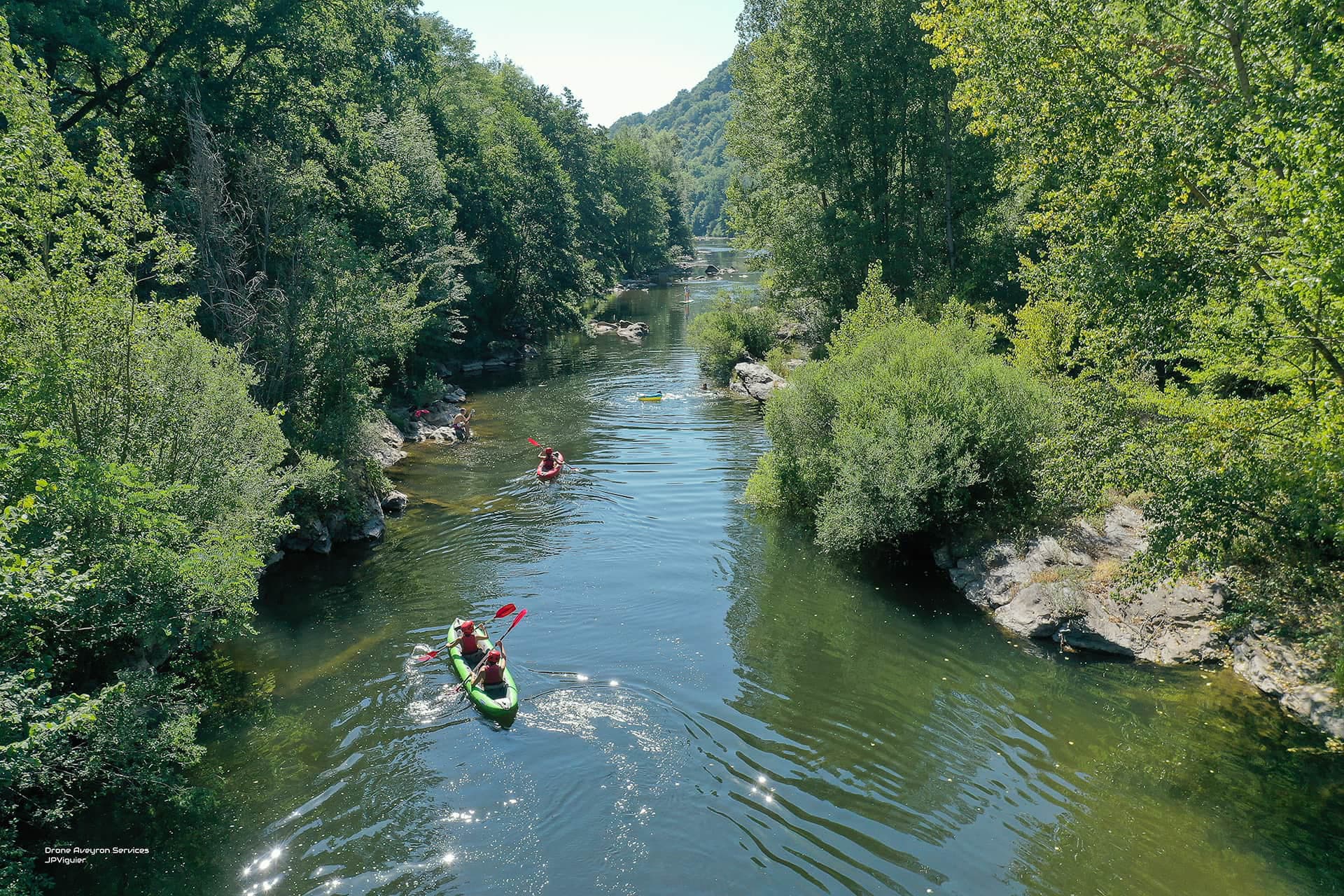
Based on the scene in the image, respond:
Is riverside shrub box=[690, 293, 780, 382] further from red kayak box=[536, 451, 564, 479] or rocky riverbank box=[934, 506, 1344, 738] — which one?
rocky riverbank box=[934, 506, 1344, 738]

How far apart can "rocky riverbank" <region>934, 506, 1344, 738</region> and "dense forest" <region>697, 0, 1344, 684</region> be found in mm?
535

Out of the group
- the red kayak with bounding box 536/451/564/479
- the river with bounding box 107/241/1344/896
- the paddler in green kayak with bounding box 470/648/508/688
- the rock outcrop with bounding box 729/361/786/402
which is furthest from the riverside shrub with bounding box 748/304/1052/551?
the rock outcrop with bounding box 729/361/786/402

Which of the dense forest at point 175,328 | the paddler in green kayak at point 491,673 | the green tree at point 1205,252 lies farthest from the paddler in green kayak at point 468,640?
the green tree at point 1205,252

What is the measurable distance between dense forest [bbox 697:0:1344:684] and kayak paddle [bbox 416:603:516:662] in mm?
7557

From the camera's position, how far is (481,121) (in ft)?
168

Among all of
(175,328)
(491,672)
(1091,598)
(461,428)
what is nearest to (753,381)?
(461,428)

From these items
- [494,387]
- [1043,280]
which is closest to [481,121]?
[494,387]

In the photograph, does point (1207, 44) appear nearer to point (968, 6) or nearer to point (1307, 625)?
point (968, 6)

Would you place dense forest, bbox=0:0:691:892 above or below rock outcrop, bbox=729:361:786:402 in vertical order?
above

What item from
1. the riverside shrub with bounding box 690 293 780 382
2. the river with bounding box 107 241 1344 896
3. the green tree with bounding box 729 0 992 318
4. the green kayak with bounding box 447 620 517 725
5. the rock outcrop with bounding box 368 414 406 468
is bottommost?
the river with bounding box 107 241 1344 896

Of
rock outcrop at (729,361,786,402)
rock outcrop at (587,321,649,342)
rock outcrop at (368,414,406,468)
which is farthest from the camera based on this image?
rock outcrop at (587,321,649,342)

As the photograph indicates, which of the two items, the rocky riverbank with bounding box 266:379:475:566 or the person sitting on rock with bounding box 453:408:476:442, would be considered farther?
the person sitting on rock with bounding box 453:408:476:442

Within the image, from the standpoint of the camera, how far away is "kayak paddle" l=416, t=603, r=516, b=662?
576 inches

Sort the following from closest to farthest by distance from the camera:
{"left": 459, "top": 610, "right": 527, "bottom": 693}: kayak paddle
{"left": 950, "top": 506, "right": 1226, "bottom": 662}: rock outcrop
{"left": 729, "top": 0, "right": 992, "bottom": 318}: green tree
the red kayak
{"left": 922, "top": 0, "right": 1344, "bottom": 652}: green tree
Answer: {"left": 922, "top": 0, "right": 1344, "bottom": 652}: green tree, {"left": 459, "top": 610, "right": 527, "bottom": 693}: kayak paddle, {"left": 950, "top": 506, "right": 1226, "bottom": 662}: rock outcrop, the red kayak, {"left": 729, "top": 0, "right": 992, "bottom": 318}: green tree
